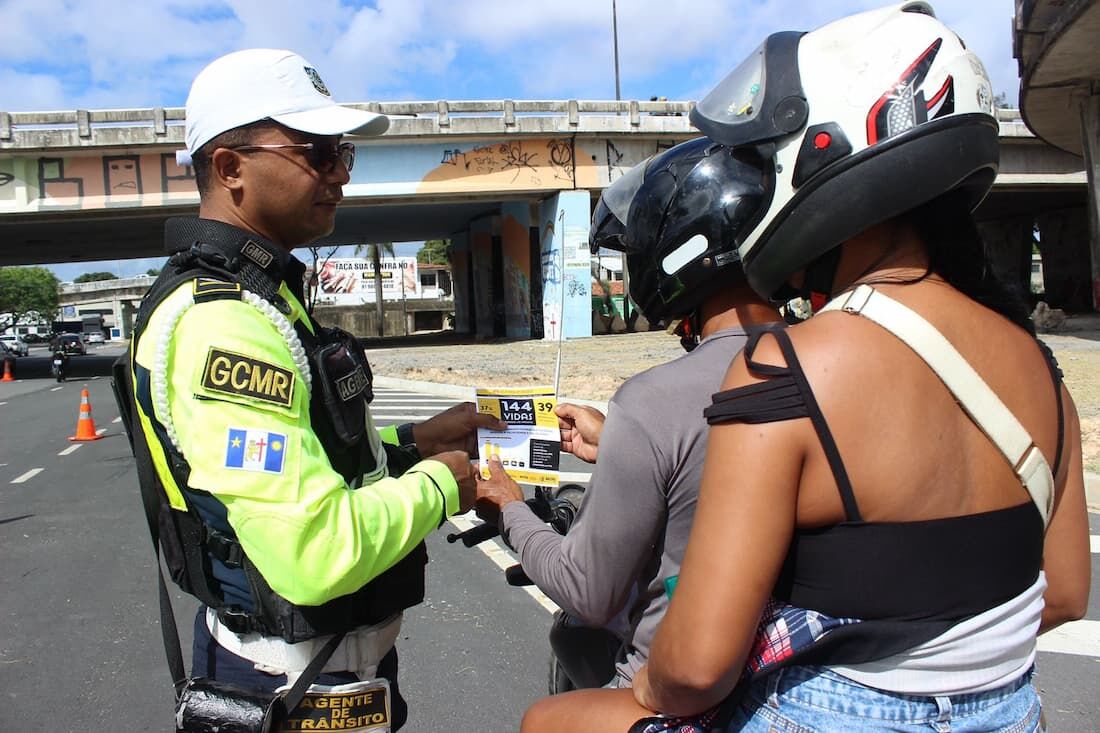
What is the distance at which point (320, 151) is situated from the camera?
1914mm

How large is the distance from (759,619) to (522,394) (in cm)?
114

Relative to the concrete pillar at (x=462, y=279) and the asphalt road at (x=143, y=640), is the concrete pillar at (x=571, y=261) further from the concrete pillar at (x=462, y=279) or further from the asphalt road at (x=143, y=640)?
the asphalt road at (x=143, y=640)

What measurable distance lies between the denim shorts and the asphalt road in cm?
229

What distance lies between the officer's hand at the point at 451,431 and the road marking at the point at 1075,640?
310 cm

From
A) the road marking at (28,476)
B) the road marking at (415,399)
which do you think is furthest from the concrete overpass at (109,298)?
the road marking at (28,476)

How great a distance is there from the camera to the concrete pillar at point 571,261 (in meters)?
24.7

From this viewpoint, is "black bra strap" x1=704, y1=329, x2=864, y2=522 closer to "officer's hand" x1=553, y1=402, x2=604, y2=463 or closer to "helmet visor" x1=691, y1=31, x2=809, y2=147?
"helmet visor" x1=691, y1=31, x2=809, y2=147

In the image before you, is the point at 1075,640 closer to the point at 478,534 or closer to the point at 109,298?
the point at 478,534

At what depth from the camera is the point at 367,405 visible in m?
1.88

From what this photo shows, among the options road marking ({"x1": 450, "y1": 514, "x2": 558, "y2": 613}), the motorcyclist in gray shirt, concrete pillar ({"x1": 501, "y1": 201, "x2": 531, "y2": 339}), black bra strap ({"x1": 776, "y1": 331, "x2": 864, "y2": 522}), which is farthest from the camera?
concrete pillar ({"x1": 501, "y1": 201, "x2": 531, "y2": 339})

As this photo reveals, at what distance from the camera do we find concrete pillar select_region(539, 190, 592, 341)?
24.7 m

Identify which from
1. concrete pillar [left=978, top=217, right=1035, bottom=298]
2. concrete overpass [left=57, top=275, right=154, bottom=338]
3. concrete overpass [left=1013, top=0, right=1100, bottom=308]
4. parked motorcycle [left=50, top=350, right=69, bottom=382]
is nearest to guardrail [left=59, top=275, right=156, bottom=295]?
concrete overpass [left=57, top=275, right=154, bottom=338]

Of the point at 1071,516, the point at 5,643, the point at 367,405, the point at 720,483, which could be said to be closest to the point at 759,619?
the point at 720,483

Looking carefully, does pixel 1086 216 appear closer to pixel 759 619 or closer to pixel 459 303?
pixel 459 303
